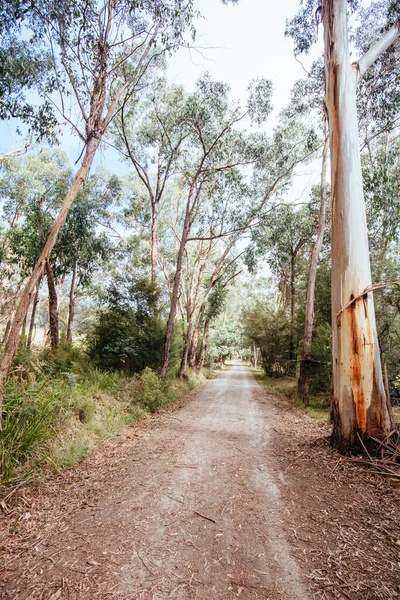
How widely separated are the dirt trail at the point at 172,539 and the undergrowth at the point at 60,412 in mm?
791

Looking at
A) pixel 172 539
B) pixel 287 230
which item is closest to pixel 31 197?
pixel 287 230

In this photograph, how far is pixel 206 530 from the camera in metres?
2.61

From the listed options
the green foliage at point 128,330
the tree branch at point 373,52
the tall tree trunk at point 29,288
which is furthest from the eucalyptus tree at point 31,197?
the tree branch at point 373,52

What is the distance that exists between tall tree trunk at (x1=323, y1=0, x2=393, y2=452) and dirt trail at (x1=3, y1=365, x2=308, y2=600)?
1539mm

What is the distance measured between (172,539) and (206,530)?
342 millimetres

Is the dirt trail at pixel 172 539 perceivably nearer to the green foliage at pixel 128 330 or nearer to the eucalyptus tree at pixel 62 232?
the green foliage at pixel 128 330

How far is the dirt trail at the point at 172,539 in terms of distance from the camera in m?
1.96

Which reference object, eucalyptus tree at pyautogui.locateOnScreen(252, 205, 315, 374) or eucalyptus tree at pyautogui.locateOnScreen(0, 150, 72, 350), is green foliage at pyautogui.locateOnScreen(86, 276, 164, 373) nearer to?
eucalyptus tree at pyautogui.locateOnScreen(0, 150, 72, 350)

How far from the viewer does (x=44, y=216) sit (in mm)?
12039

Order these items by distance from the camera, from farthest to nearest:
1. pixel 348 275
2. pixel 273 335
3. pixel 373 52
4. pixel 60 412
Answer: pixel 273 335, pixel 373 52, pixel 60 412, pixel 348 275

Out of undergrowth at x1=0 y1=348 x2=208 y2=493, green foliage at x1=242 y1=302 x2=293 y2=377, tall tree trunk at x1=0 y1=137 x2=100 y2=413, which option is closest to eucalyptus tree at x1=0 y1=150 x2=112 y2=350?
undergrowth at x1=0 y1=348 x2=208 y2=493

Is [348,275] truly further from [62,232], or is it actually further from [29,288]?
[62,232]

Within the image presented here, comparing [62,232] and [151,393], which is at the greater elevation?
[62,232]

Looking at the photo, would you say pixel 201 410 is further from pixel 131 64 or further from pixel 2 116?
pixel 131 64
